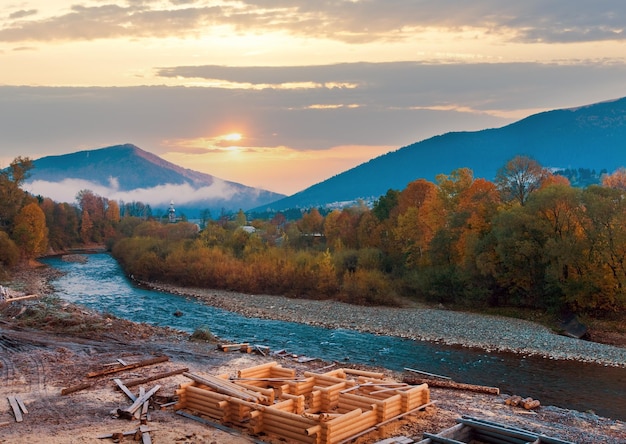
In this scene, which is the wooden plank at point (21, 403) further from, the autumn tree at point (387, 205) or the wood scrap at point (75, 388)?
the autumn tree at point (387, 205)

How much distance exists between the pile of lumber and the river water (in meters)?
8.00

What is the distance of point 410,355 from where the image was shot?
105ft

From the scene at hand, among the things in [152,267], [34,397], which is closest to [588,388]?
[34,397]

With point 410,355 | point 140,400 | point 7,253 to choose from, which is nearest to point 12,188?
point 7,253

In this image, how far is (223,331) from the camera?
38000mm

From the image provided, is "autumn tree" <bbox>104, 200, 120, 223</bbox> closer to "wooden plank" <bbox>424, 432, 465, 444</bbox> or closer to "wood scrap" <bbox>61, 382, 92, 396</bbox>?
"wood scrap" <bbox>61, 382, 92, 396</bbox>

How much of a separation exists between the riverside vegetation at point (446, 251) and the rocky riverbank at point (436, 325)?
3.15 metres

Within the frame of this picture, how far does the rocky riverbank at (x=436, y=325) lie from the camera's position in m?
33.4

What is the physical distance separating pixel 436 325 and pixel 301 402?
23173 millimetres

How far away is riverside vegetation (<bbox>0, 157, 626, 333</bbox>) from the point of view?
41656 mm

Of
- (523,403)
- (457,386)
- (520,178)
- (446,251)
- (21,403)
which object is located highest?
(520,178)

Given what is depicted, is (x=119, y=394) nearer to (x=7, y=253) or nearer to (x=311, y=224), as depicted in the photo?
(x=7, y=253)

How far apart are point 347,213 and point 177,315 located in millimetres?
43723

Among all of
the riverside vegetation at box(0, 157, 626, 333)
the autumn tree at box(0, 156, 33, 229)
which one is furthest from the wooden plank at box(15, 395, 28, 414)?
the autumn tree at box(0, 156, 33, 229)
